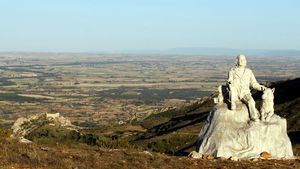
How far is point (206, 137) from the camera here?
21.5 metres

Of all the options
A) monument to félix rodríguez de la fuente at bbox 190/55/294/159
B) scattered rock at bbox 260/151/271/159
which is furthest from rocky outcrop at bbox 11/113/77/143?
scattered rock at bbox 260/151/271/159

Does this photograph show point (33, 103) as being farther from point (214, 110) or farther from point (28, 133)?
point (214, 110)

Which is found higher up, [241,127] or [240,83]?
[240,83]

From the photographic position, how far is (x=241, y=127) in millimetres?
21172

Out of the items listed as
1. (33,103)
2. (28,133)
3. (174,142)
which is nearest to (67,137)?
(28,133)

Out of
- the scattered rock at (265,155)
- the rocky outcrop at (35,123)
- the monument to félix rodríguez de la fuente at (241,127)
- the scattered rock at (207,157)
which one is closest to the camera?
the scattered rock at (207,157)

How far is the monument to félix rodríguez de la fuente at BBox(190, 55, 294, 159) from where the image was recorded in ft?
68.3

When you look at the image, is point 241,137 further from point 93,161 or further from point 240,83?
point 93,161

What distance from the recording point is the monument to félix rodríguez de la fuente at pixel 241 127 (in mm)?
20828

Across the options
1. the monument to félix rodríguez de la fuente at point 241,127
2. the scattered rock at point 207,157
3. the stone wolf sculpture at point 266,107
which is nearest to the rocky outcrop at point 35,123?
the monument to félix rodríguez de la fuente at point 241,127

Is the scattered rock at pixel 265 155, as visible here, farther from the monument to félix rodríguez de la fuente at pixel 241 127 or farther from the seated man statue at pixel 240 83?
the seated man statue at pixel 240 83

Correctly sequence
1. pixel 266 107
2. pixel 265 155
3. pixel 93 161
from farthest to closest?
pixel 266 107
pixel 265 155
pixel 93 161

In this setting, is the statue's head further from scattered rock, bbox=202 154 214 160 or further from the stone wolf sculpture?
scattered rock, bbox=202 154 214 160

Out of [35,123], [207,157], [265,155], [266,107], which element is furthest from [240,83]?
[35,123]
